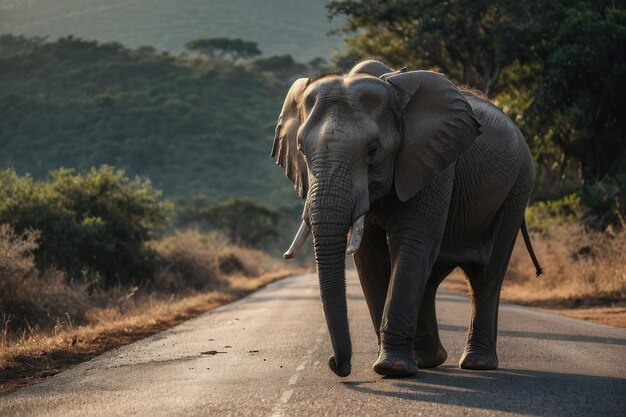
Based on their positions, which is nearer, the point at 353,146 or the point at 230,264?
the point at 353,146

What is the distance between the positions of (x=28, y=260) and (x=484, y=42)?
20.5 m

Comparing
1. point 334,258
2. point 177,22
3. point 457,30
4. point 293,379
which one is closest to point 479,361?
point 293,379

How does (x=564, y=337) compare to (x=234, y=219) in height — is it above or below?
above

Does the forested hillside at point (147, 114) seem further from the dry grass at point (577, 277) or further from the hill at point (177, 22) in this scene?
the hill at point (177, 22)

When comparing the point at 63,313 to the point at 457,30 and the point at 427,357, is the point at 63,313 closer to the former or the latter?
the point at 427,357

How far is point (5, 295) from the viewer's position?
1919 cm

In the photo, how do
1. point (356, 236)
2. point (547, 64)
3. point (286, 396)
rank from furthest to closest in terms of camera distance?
point (547, 64), point (356, 236), point (286, 396)

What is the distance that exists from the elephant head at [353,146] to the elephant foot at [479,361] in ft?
6.51

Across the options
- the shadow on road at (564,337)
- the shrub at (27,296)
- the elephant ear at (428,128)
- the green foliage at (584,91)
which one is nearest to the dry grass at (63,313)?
the shrub at (27,296)

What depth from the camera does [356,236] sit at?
369 inches

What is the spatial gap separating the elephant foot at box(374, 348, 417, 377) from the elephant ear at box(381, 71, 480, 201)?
1.46 meters

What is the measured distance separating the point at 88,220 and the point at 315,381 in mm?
17752

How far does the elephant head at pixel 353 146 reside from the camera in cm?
934

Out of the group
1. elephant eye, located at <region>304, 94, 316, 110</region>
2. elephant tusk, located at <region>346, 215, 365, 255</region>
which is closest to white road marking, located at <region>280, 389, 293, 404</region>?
elephant tusk, located at <region>346, 215, 365, 255</region>
